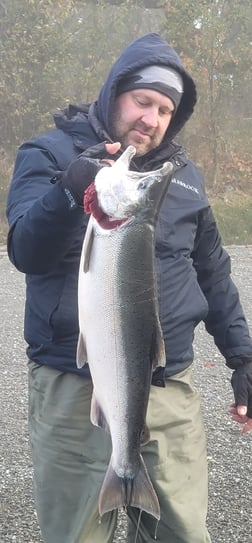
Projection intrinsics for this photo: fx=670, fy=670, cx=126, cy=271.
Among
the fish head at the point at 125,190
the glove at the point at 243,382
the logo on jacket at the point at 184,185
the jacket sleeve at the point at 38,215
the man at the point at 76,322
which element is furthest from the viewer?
the glove at the point at 243,382

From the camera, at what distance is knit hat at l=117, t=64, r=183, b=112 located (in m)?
2.53

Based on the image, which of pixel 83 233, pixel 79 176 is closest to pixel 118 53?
pixel 83 233

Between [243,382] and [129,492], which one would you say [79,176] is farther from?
[243,382]

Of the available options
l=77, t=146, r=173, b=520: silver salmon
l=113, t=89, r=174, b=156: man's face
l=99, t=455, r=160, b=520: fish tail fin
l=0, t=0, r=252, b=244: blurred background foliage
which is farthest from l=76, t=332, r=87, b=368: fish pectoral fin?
l=0, t=0, r=252, b=244: blurred background foliage

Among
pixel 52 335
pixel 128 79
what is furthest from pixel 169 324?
pixel 128 79

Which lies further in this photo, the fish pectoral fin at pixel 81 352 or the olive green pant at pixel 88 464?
the olive green pant at pixel 88 464

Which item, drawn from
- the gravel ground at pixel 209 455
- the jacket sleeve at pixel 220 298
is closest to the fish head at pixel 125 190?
the jacket sleeve at pixel 220 298

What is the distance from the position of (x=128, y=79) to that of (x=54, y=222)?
79cm

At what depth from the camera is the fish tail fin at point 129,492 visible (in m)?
2.20

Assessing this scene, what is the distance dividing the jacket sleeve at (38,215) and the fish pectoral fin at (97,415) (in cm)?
47

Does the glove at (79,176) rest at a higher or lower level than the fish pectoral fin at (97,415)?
higher

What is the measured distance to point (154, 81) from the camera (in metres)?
2.54

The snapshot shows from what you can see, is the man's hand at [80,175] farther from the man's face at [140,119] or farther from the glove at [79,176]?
the man's face at [140,119]

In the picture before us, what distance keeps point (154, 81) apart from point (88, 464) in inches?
56.7
